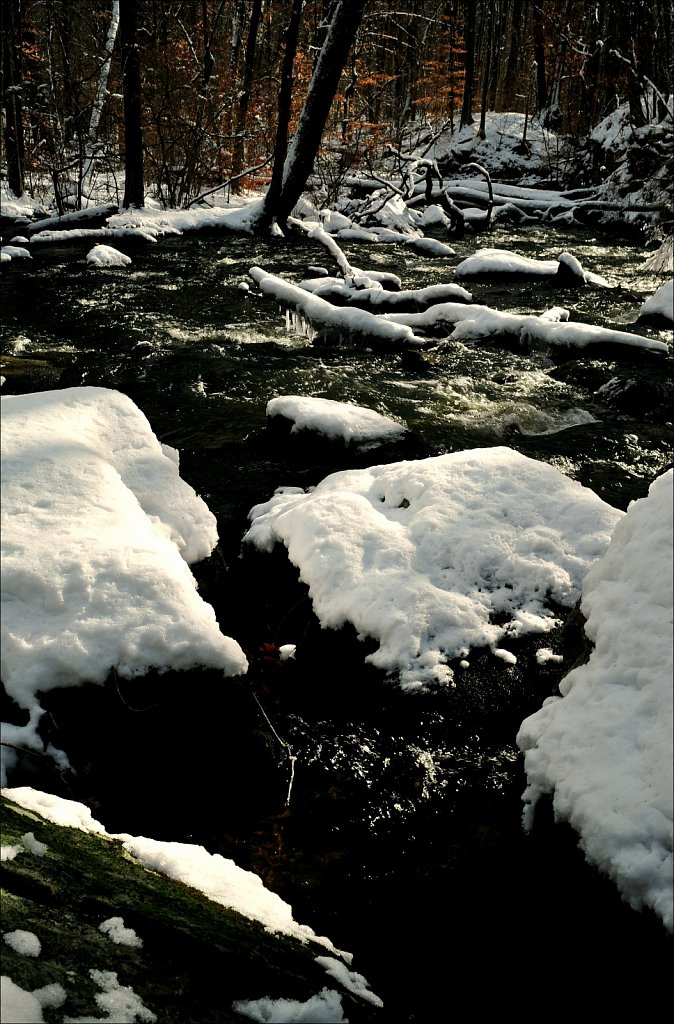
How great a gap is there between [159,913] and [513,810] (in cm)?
141

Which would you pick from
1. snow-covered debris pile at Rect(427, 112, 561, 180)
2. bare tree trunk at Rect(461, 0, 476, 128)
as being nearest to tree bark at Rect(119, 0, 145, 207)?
snow-covered debris pile at Rect(427, 112, 561, 180)

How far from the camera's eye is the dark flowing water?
221 cm

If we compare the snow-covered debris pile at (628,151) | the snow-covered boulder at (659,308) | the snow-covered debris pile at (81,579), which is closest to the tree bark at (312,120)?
the snow-covered debris pile at (628,151)

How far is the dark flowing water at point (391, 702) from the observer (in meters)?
2.21

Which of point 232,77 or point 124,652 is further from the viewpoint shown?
point 232,77

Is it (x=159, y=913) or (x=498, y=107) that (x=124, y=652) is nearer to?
(x=159, y=913)

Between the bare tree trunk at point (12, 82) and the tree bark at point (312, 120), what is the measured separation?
504 cm

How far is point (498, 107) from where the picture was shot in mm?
29875

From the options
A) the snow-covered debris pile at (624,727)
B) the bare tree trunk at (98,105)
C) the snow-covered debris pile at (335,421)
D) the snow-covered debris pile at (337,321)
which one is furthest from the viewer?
the bare tree trunk at (98,105)

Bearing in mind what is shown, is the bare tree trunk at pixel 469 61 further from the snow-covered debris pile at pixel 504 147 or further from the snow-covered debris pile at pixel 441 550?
the snow-covered debris pile at pixel 441 550

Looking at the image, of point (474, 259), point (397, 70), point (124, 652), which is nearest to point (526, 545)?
point (124, 652)

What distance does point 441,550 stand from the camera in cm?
344

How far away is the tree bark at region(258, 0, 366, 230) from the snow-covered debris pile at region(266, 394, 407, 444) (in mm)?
8662

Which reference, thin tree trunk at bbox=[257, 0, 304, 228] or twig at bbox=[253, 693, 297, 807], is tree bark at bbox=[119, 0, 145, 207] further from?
twig at bbox=[253, 693, 297, 807]
